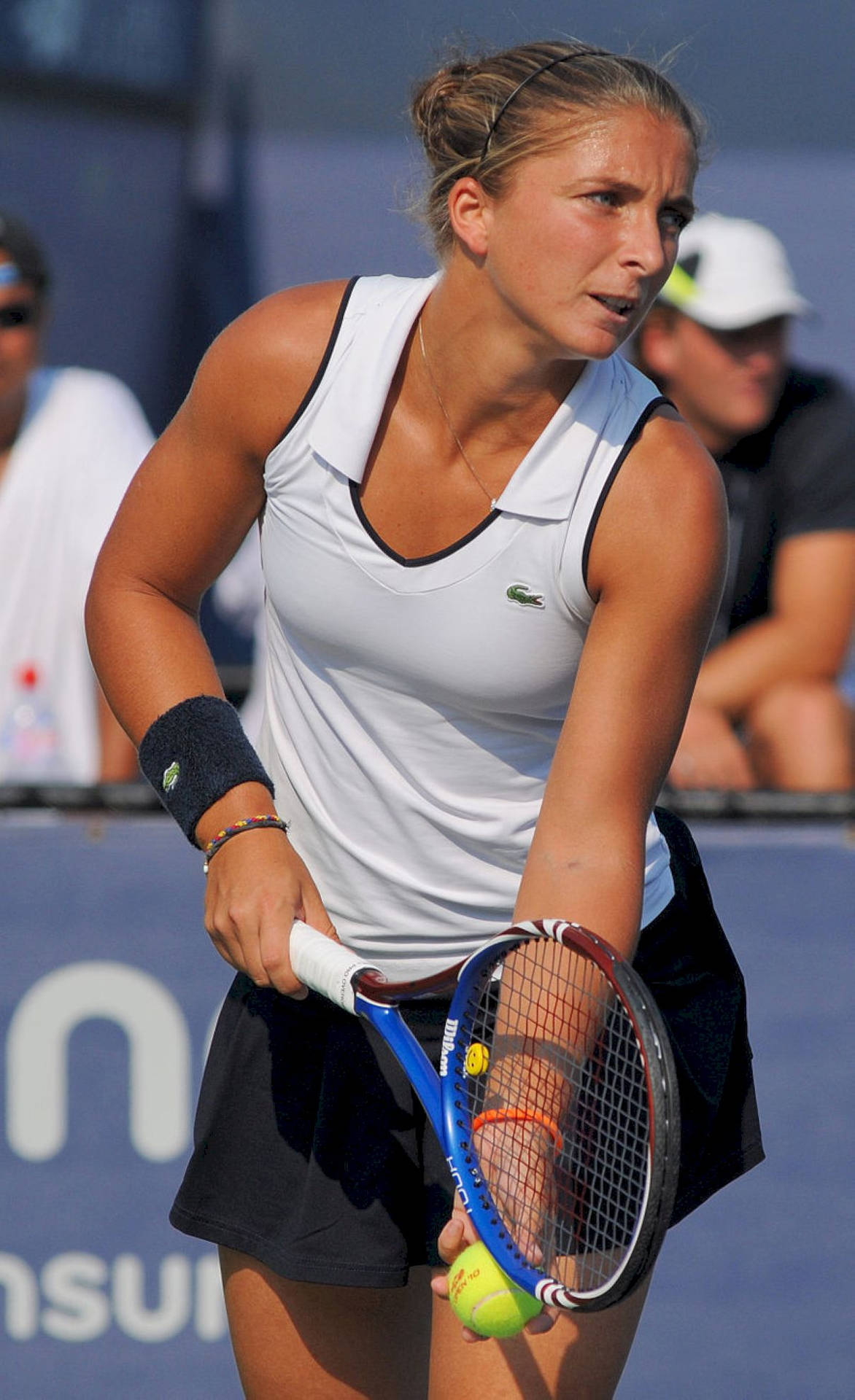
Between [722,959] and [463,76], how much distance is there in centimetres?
96

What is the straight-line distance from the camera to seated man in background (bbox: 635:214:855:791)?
3525 millimetres

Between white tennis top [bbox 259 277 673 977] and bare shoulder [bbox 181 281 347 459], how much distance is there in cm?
2

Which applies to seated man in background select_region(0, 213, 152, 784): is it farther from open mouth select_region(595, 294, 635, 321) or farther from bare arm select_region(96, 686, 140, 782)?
open mouth select_region(595, 294, 635, 321)

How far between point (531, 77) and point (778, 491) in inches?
85.7

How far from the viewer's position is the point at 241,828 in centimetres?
177

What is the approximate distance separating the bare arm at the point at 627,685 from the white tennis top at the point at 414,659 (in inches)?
1.8

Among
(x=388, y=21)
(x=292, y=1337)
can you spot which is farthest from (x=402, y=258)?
(x=292, y=1337)

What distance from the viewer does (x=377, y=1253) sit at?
1.88 meters

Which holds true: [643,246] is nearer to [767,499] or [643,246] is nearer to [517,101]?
[517,101]

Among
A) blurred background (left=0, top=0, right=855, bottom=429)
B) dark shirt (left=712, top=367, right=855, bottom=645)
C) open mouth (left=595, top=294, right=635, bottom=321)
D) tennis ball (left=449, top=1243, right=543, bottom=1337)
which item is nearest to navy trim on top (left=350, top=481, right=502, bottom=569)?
open mouth (left=595, top=294, right=635, bottom=321)

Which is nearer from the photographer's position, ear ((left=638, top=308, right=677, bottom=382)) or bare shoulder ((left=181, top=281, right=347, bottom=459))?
bare shoulder ((left=181, top=281, right=347, bottom=459))

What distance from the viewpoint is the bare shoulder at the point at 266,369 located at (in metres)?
1.81

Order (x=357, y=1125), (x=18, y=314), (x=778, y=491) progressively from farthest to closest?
(x=18, y=314) < (x=778, y=491) < (x=357, y=1125)

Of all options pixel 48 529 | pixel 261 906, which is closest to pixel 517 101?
pixel 261 906
